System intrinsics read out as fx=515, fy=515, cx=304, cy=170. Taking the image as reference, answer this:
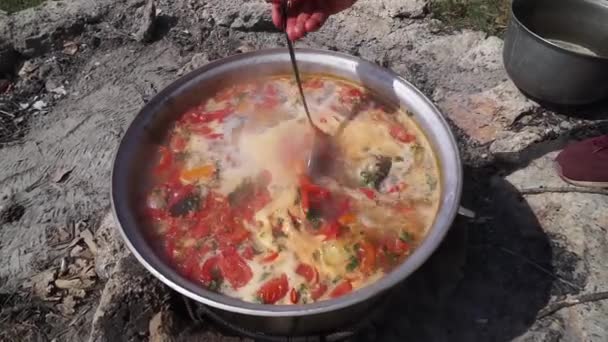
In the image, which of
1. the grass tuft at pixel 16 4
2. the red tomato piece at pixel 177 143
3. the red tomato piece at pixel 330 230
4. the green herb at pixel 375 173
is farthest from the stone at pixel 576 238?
the grass tuft at pixel 16 4

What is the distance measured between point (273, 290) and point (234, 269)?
24 centimetres

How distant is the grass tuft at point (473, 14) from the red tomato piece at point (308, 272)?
3.09 metres

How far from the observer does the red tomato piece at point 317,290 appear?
8.13 ft

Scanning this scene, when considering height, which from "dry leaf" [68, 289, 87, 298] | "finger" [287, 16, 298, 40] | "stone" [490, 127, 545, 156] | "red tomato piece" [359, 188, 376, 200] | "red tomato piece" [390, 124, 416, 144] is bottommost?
"dry leaf" [68, 289, 87, 298]

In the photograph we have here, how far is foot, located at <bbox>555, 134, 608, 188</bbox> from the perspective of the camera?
336 centimetres

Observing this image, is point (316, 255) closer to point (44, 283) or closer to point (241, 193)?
point (241, 193)

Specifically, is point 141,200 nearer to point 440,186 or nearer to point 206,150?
point 206,150

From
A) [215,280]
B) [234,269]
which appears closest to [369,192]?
[234,269]

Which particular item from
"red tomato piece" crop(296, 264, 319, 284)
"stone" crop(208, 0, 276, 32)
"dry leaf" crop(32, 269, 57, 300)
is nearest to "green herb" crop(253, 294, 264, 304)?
"red tomato piece" crop(296, 264, 319, 284)

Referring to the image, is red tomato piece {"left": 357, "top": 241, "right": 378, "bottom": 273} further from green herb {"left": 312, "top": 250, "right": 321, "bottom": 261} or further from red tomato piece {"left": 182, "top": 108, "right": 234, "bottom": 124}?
red tomato piece {"left": 182, "top": 108, "right": 234, "bottom": 124}

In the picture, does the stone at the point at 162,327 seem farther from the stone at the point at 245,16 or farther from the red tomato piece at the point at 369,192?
the stone at the point at 245,16

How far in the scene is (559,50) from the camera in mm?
3645

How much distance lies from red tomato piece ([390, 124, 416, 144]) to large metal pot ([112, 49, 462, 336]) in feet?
0.41

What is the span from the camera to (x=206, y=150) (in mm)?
3135
